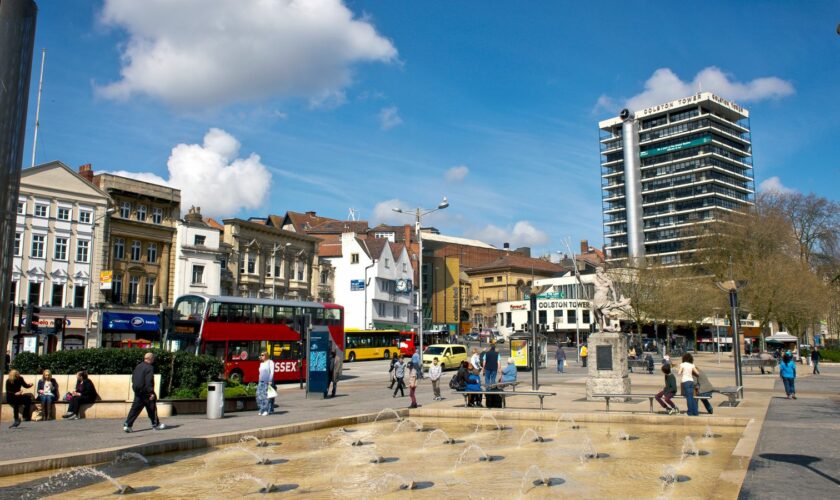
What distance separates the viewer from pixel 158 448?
12219 mm

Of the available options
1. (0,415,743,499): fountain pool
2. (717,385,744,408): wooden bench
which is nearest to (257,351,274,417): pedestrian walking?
(0,415,743,499): fountain pool

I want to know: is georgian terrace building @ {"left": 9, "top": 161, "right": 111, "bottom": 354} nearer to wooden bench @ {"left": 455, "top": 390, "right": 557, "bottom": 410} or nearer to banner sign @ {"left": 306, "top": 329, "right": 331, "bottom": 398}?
banner sign @ {"left": 306, "top": 329, "right": 331, "bottom": 398}

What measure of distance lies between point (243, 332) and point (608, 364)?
1752 cm

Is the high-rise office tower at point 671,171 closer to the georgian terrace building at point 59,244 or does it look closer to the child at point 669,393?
the georgian terrace building at point 59,244

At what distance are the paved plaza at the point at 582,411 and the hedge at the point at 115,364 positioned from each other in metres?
1.49

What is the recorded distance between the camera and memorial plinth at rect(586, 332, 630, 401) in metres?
20.1

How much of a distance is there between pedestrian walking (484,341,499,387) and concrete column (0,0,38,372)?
17.9 meters

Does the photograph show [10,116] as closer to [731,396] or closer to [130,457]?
[130,457]

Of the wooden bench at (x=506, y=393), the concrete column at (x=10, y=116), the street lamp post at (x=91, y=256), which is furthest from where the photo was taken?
the street lamp post at (x=91, y=256)

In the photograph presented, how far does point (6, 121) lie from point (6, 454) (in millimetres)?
7544

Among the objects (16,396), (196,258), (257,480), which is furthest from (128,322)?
(257,480)

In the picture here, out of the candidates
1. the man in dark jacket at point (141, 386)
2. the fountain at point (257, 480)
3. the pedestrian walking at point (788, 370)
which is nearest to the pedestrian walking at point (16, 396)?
the man in dark jacket at point (141, 386)

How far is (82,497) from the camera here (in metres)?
8.98

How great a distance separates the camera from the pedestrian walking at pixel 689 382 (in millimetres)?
16250
